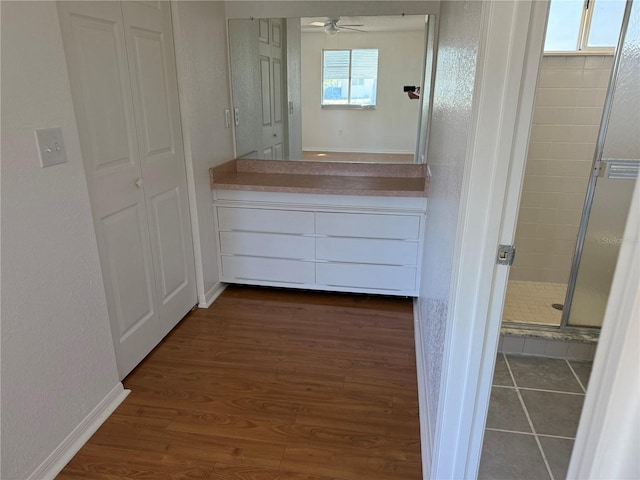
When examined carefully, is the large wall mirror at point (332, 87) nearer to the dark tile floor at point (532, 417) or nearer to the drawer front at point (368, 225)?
the drawer front at point (368, 225)

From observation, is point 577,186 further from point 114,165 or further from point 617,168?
point 114,165

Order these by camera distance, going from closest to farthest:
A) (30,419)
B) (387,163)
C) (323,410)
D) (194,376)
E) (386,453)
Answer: (30,419) → (386,453) → (323,410) → (194,376) → (387,163)

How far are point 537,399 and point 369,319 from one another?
1.00 meters

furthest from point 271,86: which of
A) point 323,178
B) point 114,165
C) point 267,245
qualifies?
point 114,165

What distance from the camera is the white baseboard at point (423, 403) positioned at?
1531mm

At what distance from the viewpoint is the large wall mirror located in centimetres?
269

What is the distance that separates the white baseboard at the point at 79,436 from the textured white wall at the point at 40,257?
0.03 metres

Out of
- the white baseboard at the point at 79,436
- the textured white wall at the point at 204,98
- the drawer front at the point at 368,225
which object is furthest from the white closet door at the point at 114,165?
the drawer front at the point at 368,225

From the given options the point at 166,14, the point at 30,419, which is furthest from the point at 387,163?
the point at 30,419

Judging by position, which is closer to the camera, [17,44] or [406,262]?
[17,44]

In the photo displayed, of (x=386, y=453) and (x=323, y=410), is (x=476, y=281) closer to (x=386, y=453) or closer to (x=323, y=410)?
(x=386, y=453)

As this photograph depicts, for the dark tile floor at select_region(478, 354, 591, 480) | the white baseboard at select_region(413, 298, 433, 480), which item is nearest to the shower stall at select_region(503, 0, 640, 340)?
the dark tile floor at select_region(478, 354, 591, 480)

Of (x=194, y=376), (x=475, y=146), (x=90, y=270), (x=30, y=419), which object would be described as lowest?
(x=194, y=376)

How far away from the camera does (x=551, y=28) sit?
2.55 meters
